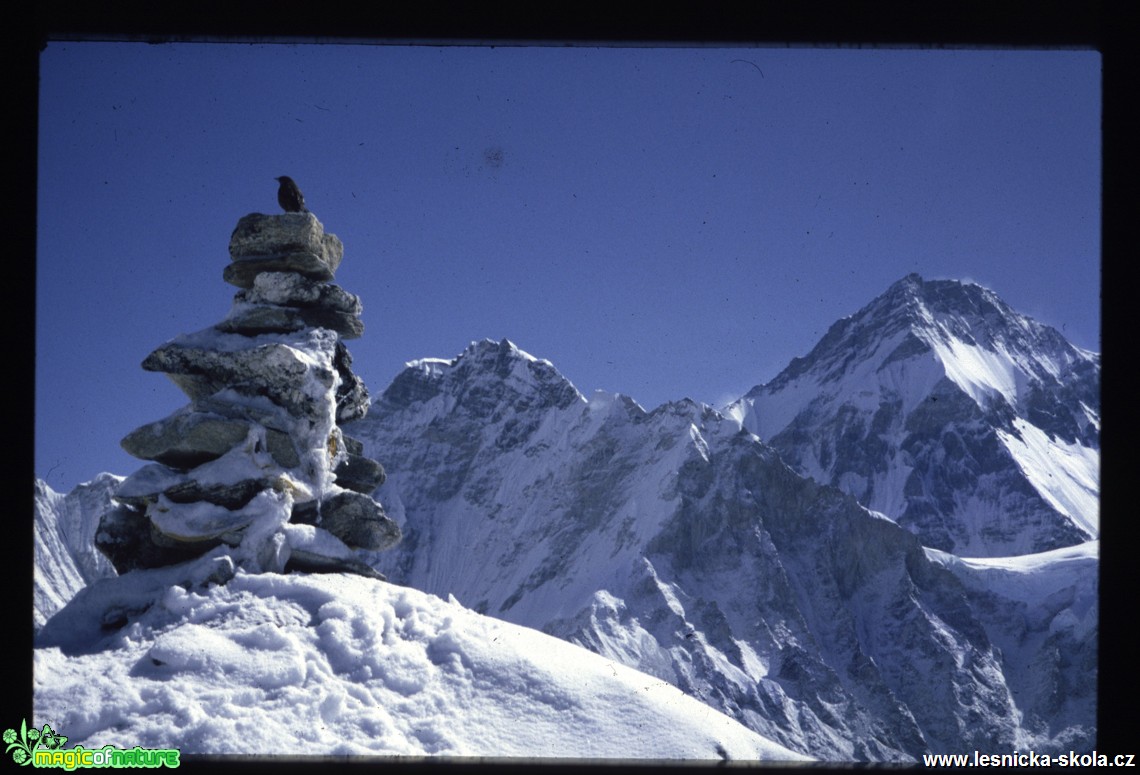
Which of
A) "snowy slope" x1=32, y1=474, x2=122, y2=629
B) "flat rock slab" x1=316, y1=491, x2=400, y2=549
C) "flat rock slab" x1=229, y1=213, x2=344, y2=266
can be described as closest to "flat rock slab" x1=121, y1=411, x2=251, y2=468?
"flat rock slab" x1=316, y1=491, x2=400, y2=549

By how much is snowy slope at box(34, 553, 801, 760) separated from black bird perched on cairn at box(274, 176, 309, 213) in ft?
19.1

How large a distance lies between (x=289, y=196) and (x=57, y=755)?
450 inches

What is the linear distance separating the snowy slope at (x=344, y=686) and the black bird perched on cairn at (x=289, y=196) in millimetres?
5835

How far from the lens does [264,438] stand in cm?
1402

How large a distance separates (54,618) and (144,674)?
9.45 ft

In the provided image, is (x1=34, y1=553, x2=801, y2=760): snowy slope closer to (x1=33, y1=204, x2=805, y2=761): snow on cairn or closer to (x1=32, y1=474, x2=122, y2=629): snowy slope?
(x1=33, y1=204, x2=805, y2=761): snow on cairn

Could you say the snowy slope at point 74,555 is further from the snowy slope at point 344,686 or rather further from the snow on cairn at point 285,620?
the snowy slope at point 344,686

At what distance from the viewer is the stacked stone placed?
13195 mm

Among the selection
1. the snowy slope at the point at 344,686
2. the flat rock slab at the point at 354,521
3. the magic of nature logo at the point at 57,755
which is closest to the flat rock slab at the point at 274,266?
the flat rock slab at the point at 354,521

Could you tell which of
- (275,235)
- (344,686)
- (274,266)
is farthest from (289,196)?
(344,686)

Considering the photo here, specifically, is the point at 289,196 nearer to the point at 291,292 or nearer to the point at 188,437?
the point at 291,292

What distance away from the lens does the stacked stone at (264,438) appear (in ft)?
43.3

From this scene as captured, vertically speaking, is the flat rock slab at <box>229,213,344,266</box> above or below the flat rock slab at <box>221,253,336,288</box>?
above

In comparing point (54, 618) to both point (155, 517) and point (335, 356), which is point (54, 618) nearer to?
point (155, 517)
